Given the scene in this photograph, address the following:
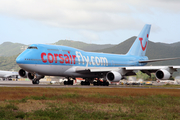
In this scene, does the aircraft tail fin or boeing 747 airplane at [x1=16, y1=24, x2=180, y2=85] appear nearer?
boeing 747 airplane at [x1=16, y1=24, x2=180, y2=85]

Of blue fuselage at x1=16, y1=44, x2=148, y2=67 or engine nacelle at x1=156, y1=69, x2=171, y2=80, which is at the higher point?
blue fuselage at x1=16, y1=44, x2=148, y2=67

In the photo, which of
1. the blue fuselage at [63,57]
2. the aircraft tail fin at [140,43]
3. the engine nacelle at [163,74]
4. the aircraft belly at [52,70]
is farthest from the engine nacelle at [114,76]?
the aircraft tail fin at [140,43]

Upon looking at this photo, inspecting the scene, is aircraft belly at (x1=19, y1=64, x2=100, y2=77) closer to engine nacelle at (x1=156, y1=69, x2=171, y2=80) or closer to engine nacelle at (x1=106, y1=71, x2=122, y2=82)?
engine nacelle at (x1=106, y1=71, x2=122, y2=82)

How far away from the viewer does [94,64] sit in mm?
42781

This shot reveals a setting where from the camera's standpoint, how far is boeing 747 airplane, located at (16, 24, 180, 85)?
34.8m

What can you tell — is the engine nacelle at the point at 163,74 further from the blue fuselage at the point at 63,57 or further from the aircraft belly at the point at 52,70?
the aircraft belly at the point at 52,70

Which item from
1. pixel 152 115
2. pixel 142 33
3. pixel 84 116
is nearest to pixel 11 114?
pixel 84 116

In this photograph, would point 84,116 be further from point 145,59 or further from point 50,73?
point 145,59

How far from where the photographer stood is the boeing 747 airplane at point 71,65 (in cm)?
3475

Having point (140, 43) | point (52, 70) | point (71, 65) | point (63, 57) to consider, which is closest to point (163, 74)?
point (71, 65)

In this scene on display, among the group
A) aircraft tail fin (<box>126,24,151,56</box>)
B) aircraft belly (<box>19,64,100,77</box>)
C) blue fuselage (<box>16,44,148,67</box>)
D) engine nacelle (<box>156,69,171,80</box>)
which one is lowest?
engine nacelle (<box>156,69,171,80</box>)

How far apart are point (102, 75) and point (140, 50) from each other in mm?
13775

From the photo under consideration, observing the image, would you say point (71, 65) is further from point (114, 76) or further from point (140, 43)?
point (140, 43)

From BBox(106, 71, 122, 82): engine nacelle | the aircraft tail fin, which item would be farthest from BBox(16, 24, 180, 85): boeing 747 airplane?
the aircraft tail fin
